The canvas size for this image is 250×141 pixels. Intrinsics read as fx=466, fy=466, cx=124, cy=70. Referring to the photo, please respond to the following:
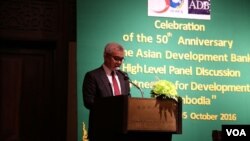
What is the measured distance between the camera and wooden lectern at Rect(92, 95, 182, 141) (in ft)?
10.5

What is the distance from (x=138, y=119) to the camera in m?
3.24

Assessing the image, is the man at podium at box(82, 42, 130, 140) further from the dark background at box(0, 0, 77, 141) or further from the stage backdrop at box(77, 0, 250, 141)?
the dark background at box(0, 0, 77, 141)

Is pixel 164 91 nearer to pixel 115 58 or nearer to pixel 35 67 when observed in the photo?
pixel 115 58

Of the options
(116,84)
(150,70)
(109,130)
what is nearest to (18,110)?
(150,70)

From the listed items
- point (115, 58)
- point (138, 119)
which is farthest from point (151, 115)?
point (115, 58)

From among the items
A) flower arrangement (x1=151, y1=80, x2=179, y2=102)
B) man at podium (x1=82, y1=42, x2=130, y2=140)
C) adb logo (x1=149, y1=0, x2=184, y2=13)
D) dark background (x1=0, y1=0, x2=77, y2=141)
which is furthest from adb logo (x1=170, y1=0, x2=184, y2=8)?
flower arrangement (x1=151, y1=80, x2=179, y2=102)

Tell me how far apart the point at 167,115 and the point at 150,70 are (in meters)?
1.83

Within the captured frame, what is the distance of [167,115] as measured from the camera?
3.33 m

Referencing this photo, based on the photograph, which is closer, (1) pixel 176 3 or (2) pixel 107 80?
(2) pixel 107 80

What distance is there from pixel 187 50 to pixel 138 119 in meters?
2.21

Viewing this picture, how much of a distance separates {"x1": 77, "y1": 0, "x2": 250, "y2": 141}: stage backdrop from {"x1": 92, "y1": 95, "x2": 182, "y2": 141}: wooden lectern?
1568 millimetres

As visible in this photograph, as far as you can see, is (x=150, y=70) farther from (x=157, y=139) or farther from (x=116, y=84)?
(x=157, y=139)

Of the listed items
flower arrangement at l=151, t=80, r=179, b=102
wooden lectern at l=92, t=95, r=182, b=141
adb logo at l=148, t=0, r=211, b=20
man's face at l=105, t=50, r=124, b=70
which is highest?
adb logo at l=148, t=0, r=211, b=20

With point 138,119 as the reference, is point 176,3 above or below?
above
